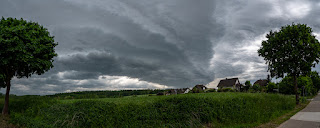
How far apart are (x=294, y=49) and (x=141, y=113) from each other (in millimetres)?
20794

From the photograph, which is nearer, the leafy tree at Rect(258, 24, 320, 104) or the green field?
the green field

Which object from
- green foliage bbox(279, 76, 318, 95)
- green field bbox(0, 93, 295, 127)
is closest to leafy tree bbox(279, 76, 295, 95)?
green foliage bbox(279, 76, 318, 95)

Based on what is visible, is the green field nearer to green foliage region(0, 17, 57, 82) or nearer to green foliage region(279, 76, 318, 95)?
green foliage region(0, 17, 57, 82)

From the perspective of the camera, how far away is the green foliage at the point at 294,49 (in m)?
19.9

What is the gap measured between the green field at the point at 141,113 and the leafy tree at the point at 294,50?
42.5ft

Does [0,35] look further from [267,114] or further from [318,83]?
[318,83]

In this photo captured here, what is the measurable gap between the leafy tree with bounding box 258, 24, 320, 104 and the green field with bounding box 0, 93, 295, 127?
12.9 metres

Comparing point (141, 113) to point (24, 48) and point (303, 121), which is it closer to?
point (24, 48)

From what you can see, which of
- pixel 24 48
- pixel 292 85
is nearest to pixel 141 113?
pixel 24 48

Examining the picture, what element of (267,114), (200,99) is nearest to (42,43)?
(200,99)

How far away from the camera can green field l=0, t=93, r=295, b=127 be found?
6.65 metres

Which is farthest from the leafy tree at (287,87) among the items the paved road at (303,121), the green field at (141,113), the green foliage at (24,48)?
the green foliage at (24,48)

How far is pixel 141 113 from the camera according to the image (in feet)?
23.4

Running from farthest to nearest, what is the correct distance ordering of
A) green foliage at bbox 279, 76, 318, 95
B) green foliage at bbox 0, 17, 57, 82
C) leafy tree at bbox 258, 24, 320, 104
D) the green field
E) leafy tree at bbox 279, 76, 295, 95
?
leafy tree at bbox 279, 76, 295, 95 → green foliage at bbox 279, 76, 318, 95 → leafy tree at bbox 258, 24, 320, 104 → green foliage at bbox 0, 17, 57, 82 → the green field
